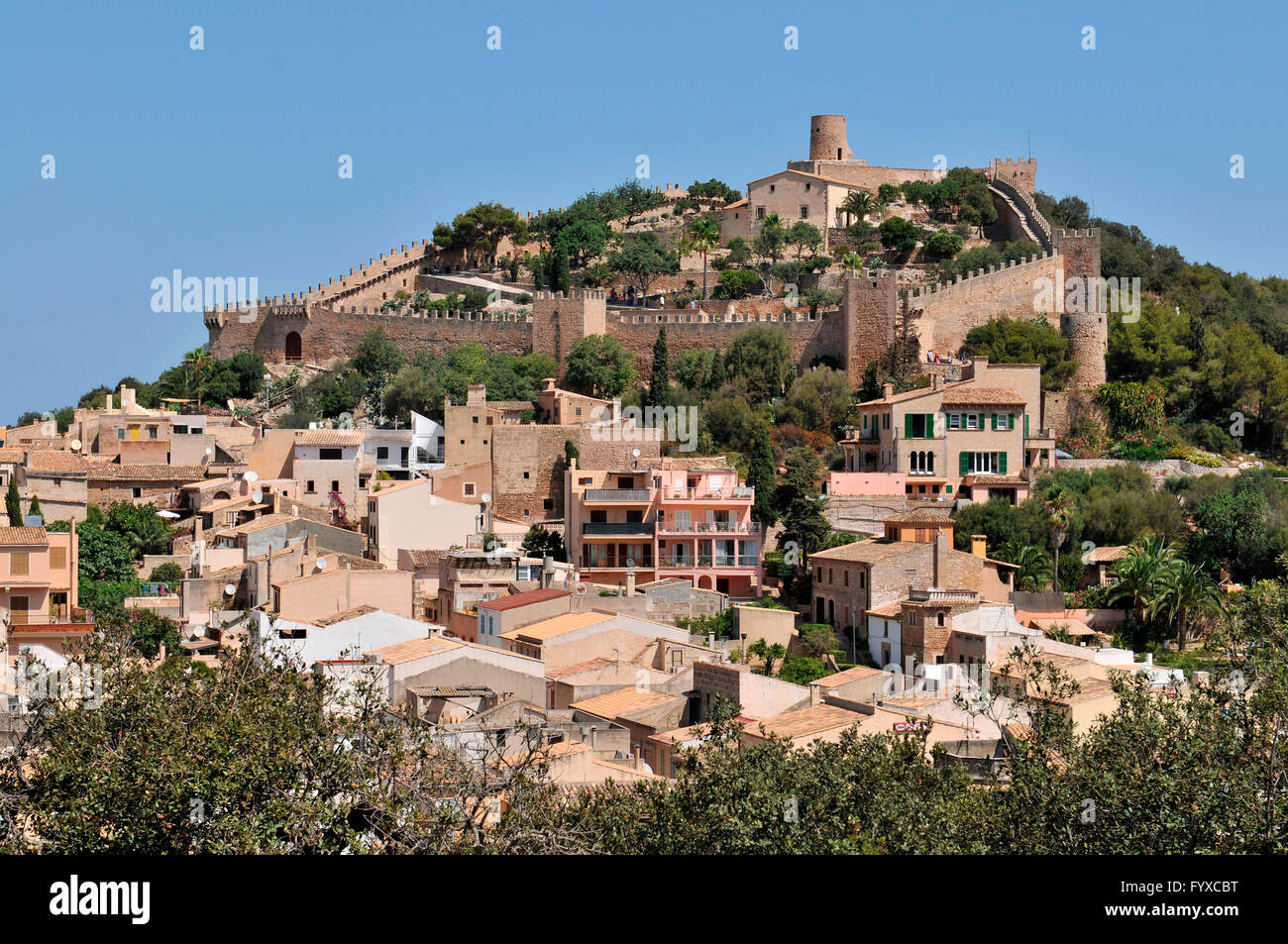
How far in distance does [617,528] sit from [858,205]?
1101 inches

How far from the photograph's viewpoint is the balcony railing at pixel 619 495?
33219 mm

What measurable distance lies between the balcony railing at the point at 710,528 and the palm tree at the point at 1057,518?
17.8 ft

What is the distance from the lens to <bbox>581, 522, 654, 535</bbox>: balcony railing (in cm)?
3297

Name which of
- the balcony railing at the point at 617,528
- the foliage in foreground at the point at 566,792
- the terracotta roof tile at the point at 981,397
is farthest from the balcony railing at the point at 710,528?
the foliage in foreground at the point at 566,792

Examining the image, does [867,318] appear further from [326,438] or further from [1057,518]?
[326,438]

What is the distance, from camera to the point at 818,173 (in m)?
61.2

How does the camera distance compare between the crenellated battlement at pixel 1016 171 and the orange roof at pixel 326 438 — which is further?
the crenellated battlement at pixel 1016 171

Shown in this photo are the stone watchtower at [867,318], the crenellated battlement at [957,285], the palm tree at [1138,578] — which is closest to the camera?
the palm tree at [1138,578]

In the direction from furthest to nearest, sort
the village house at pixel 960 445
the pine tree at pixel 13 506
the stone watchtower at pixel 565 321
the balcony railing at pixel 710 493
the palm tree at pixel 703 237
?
the palm tree at pixel 703 237 < the stone watchtower at pixel 565 321 < the village house at pixel 960 445 < the balcony railing at pixel 710 493 < the pine tree at pixel 13 506

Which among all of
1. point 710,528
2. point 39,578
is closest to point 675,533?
point 710,528

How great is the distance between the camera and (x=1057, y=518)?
105 feet

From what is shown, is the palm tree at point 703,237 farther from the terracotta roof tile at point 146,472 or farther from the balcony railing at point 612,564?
the balcony railing at point 612,564

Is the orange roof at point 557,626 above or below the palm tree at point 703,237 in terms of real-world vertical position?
below
